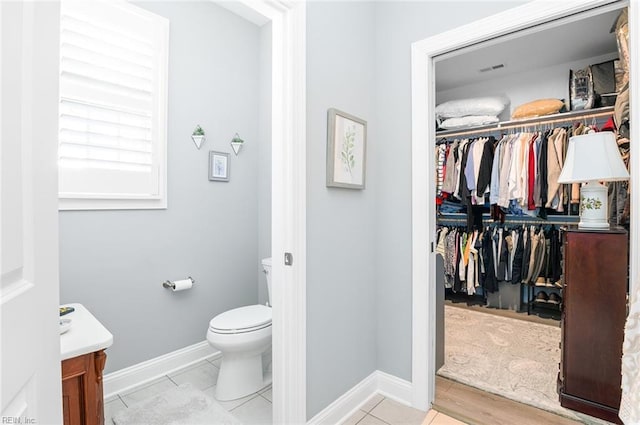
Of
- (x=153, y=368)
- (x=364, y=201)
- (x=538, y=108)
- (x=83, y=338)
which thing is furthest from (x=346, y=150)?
(x=538, y=108)

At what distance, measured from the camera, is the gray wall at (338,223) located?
1.63 m

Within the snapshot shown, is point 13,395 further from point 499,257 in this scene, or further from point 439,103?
point 439,103

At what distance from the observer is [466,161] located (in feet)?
11.5

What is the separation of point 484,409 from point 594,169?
1440 millimetres

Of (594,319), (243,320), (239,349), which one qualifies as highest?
(594,319)

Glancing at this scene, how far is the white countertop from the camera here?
1.11 meters

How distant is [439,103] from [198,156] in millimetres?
3175

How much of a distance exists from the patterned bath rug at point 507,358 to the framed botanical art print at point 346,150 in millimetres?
1532

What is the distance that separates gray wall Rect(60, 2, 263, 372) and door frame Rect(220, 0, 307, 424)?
3.65 feet

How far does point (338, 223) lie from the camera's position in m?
1.78

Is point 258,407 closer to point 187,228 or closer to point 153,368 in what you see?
point 153,368

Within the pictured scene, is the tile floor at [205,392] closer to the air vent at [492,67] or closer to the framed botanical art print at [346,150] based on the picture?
the framed botanical art print at [346,150]

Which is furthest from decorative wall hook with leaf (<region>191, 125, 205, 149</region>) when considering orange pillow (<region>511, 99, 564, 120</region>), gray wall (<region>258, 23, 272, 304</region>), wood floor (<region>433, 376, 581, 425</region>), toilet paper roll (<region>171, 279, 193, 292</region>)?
orange pillow (<region>511, 99, 564, 120</region>)

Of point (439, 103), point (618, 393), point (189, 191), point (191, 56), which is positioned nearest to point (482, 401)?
point (618, 393)
